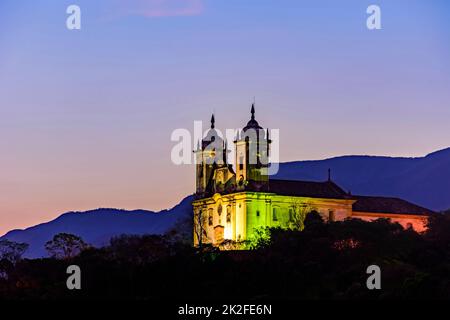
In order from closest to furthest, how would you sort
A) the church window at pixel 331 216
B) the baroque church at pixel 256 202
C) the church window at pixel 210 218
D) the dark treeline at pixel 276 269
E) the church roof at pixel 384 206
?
the dark treeline at pixel 276 269 < the baroque church at pixel 256 202 < the church window at pixel 331 216 < the church window at pixel 210 218 < the church roof at pixel 384 206

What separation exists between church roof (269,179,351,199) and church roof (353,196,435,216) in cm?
291

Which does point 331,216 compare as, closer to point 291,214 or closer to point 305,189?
point 305,189

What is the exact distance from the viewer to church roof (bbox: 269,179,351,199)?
454 ft

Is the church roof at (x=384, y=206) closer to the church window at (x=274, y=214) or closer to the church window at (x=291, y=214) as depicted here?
the church window at (x=291, y=214)

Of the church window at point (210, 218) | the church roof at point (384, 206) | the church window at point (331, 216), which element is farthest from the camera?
the church roof at point (384, 206)

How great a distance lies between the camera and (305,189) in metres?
140

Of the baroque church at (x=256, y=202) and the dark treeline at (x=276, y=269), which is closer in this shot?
the dark treeline at (x=276, y=269)

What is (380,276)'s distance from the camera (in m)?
103

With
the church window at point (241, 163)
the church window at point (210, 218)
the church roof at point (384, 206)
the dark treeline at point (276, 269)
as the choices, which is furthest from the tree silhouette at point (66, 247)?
the church roof at point (384, 206)

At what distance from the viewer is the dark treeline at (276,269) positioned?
103 metres

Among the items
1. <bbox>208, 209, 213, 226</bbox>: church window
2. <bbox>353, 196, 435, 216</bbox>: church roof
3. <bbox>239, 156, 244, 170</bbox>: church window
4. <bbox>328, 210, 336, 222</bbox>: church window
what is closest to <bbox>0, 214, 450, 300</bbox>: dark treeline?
<bbox>239, 156, 244, 170</bbox>: church window

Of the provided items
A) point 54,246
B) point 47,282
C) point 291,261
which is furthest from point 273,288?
point 54,246
